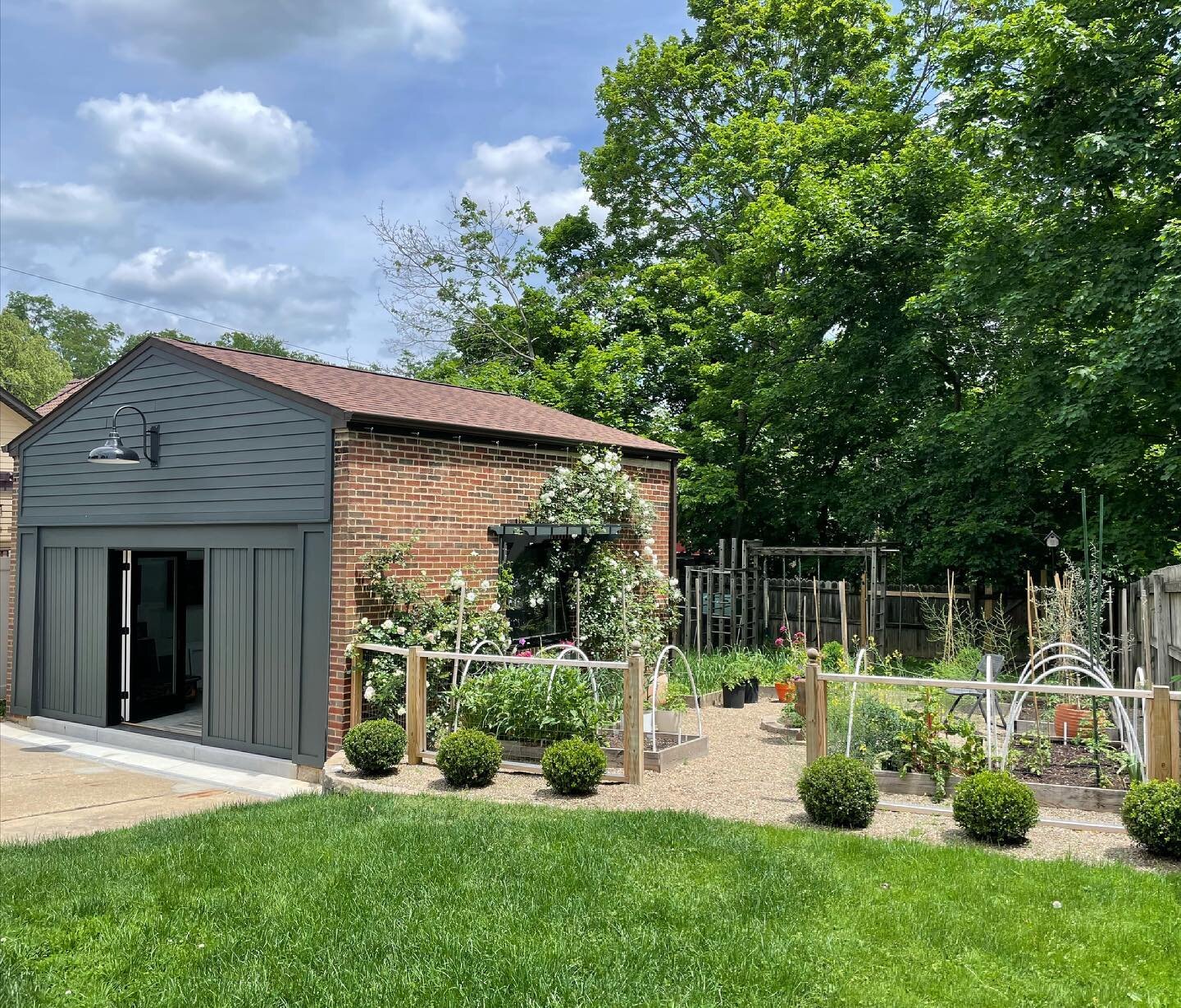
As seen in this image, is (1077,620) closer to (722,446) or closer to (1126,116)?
(1126,116)

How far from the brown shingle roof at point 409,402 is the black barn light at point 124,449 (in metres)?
1.03

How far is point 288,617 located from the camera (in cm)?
904

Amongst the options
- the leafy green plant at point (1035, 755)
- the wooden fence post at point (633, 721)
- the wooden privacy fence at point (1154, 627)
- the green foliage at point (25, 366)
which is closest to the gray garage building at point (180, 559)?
the wooden fence post at point (633, 721)

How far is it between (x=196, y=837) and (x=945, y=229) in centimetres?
1441

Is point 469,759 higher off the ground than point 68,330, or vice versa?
point 68,330

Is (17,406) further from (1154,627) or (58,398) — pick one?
(1154,627)

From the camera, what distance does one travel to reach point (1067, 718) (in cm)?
844

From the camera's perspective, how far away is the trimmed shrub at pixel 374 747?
7.48 m

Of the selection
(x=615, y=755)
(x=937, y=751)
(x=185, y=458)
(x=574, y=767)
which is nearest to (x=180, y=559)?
(x=185, y=458)

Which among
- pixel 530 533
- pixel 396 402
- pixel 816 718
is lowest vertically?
pixel 816 718

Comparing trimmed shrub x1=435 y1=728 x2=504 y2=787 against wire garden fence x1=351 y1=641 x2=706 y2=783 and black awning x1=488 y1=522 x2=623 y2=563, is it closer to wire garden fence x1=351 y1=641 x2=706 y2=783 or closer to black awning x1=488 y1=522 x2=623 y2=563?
wire garden fence x1=351 y1=641 x2=706 y2=783

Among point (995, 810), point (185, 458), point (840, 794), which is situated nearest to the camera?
point (995, 810)

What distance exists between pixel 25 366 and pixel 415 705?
4192 centimetres

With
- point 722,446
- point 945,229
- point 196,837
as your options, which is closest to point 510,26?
point 945,229
